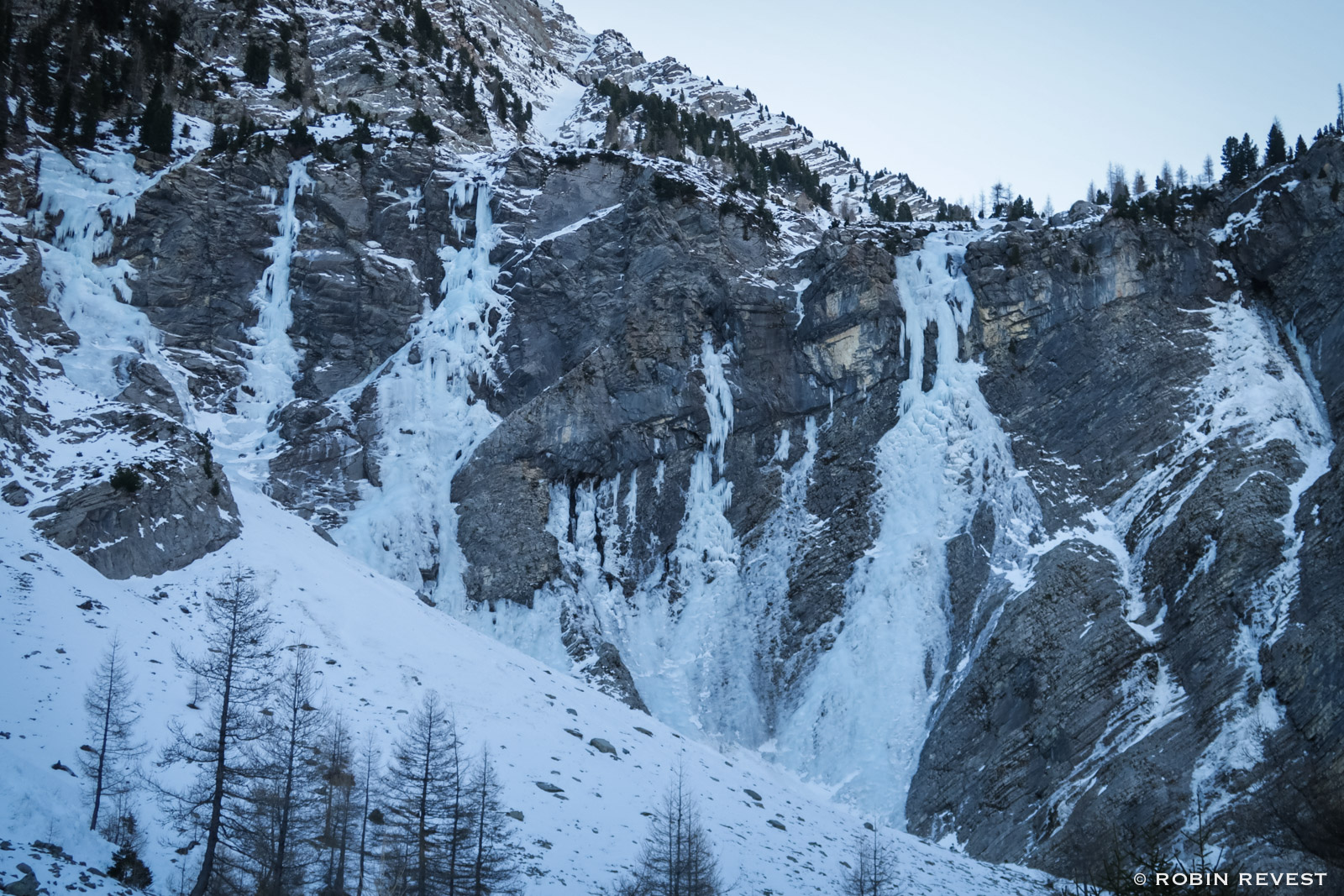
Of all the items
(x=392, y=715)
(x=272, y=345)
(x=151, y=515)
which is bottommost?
(x=392, y=715)

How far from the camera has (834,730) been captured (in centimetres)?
4297

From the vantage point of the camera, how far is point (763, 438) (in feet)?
178

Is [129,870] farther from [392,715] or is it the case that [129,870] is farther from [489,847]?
[392,715]

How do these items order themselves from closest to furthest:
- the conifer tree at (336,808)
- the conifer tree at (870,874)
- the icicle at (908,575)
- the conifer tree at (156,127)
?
the conifer tree at (336,808) → the conifer tree at (870,874) → the icicle at (908,575) → the conifer tree at (156,127)

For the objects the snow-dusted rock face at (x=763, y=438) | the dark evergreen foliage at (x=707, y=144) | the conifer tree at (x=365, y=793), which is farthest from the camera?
the dark evergreen foliage at (x=707, y=144)

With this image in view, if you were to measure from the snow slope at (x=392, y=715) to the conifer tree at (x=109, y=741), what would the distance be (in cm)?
33

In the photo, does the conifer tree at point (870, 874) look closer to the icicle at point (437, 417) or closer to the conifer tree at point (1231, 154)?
the icicle at point (437, 417)

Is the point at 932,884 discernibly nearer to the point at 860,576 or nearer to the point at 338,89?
the point at 860,576

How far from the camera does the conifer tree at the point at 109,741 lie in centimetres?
2025

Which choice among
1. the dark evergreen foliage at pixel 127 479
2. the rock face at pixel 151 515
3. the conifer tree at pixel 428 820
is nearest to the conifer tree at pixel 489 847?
the conifer tree at pixel 428 820

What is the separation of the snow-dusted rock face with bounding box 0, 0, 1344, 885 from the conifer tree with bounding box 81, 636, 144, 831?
380 inches

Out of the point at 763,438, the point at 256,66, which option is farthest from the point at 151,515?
the point at 256,66

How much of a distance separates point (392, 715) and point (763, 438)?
2984cm

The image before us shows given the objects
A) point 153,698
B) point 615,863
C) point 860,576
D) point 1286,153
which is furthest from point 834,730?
point 1286,153
